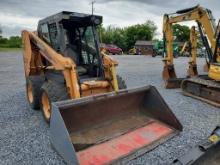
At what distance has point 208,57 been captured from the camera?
27.2 ft

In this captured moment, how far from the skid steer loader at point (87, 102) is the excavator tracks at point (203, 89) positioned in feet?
9.06

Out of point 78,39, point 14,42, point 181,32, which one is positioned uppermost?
point 181,32

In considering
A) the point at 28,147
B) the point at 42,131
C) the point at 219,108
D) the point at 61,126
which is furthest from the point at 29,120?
the point at 219,108

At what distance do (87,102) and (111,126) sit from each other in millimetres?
720

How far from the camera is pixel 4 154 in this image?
12.7 ft

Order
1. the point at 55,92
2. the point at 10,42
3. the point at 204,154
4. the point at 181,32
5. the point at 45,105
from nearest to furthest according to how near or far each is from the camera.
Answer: the point at 204,154 < the point at 55,92 < the point at 45,105 < the point at 10,42 < the point at 181,32

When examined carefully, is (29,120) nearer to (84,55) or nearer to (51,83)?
(51,83)

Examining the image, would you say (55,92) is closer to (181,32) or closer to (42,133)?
(42,133)

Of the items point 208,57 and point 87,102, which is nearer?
point 87,102

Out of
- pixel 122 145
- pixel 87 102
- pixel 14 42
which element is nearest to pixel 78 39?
pixel 87 102

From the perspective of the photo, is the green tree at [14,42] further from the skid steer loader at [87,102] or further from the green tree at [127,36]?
the skid steer loader at [87,102]

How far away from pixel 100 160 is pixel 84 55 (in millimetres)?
2884

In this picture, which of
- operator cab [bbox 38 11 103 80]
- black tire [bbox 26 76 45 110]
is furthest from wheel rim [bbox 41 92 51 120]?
operator cab [bbox 38 11 103 80]

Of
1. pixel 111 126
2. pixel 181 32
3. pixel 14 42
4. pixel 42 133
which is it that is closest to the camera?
pixel 111 126
